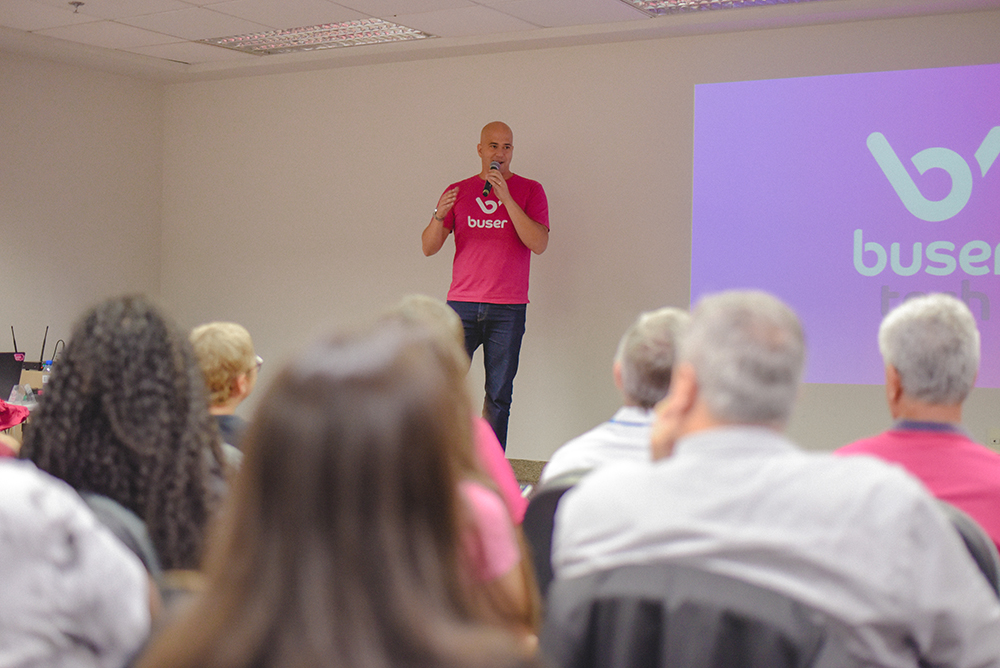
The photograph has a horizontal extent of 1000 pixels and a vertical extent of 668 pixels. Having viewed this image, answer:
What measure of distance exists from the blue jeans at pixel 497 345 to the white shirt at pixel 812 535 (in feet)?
12.3

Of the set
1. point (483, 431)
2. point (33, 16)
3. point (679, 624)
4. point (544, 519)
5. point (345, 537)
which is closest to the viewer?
point (345, 537)

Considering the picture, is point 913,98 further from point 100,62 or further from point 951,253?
point 100,62

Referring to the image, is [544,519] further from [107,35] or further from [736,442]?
[107,35]

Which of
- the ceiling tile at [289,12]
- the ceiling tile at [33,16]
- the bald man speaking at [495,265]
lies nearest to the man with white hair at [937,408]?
the bald man speaking at [495,265]

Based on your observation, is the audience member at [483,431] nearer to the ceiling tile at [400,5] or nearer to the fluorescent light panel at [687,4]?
the ceiling tile at [400,5]

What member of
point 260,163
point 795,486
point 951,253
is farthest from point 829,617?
point 260,163

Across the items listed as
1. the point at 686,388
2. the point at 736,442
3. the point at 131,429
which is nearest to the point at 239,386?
the point at 131,429

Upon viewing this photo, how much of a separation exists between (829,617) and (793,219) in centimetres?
401

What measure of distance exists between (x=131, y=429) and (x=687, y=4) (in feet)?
13.1

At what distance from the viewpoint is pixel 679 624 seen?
106 cm

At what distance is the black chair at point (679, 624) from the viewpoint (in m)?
1.04

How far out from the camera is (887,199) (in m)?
4.68

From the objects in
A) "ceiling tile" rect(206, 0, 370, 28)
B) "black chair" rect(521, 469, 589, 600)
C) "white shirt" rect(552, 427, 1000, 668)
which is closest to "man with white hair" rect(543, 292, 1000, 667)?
"white shirt" rect(552, 427, 1000, 668)

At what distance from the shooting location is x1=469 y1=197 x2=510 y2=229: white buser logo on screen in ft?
16.5
